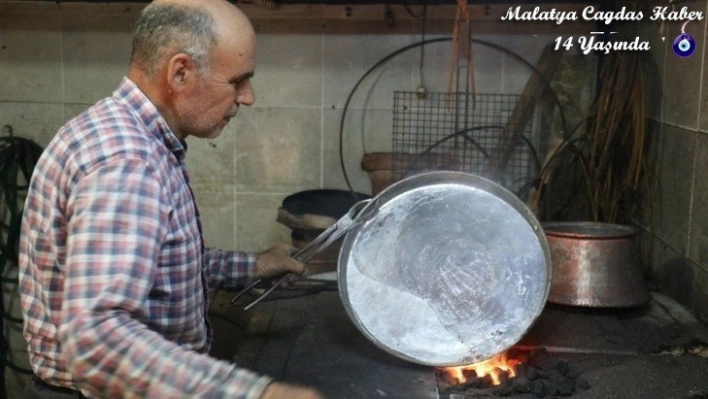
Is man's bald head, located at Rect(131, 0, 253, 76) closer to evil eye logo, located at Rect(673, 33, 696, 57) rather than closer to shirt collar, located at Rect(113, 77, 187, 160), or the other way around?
shirt collar, located at Rect(113, 77, 187, 160)

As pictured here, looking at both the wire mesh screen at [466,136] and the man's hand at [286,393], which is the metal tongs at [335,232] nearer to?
the man's hand at [286,393]

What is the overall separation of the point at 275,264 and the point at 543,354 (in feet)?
2.84

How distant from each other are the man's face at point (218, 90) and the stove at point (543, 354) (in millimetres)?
853

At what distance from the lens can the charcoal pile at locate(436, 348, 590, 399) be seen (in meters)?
2.08

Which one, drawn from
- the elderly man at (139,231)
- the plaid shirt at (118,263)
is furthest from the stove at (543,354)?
the plaid shirt at (118,263)

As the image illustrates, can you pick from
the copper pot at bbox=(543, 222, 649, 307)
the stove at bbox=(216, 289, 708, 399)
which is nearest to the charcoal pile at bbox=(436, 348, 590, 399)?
the stove at bbox=(216, 289, 708, 399)

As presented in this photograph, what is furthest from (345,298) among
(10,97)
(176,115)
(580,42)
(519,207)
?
(10,97)

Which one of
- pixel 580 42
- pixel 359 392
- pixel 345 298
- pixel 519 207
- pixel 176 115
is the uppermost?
pixel 580 42

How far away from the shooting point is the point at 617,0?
11.7 ft

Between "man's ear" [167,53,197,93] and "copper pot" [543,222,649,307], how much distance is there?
1444 millimetres

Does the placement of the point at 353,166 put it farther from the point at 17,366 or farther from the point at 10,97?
the point at 17,366

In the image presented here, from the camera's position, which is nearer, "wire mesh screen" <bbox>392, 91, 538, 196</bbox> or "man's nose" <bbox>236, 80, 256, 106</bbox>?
"man's nose" <bbox>236, 80, 256, 106</bbox>

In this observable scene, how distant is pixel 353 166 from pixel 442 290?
1773 millimetres

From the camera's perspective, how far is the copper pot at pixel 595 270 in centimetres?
250
